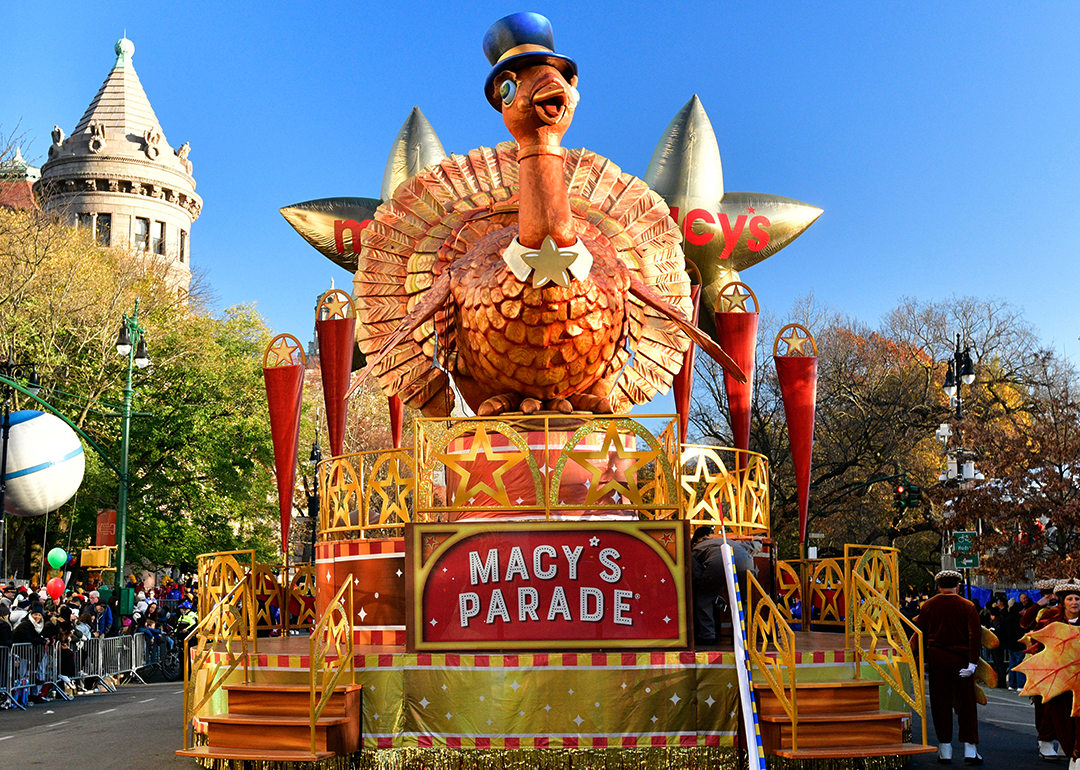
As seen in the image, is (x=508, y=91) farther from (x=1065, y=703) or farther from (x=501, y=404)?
(x=1065, y=703)

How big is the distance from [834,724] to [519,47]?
6715 mm

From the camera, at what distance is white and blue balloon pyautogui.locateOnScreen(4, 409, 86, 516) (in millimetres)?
18938

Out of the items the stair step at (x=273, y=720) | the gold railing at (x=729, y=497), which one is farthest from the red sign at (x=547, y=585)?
the gold railing at (x=729, y=497)

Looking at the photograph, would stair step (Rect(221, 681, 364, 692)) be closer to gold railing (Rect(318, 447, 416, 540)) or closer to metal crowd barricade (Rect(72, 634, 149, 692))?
gold railing (Rect(318, 447, 416, 540))

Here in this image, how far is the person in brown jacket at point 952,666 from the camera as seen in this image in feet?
31.7

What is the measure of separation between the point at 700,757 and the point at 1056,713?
3.21 meters

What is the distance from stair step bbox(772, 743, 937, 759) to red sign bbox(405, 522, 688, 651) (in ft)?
4.04

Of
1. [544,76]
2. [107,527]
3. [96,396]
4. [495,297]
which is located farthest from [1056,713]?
[96,396]

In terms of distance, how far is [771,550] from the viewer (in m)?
11.5

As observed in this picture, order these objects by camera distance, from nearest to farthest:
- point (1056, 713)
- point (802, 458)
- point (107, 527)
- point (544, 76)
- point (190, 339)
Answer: point (1056, 713) → point (544, 76) → point (802, 458) → point (107, 527) → point (190, 339)

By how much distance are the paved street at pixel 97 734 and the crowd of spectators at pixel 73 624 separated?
30.2 inches

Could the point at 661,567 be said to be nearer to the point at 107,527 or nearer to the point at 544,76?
the point at 544,76

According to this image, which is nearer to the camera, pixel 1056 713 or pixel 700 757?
pixel 700 757

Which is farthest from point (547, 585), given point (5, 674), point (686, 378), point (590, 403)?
point (5, 674)
